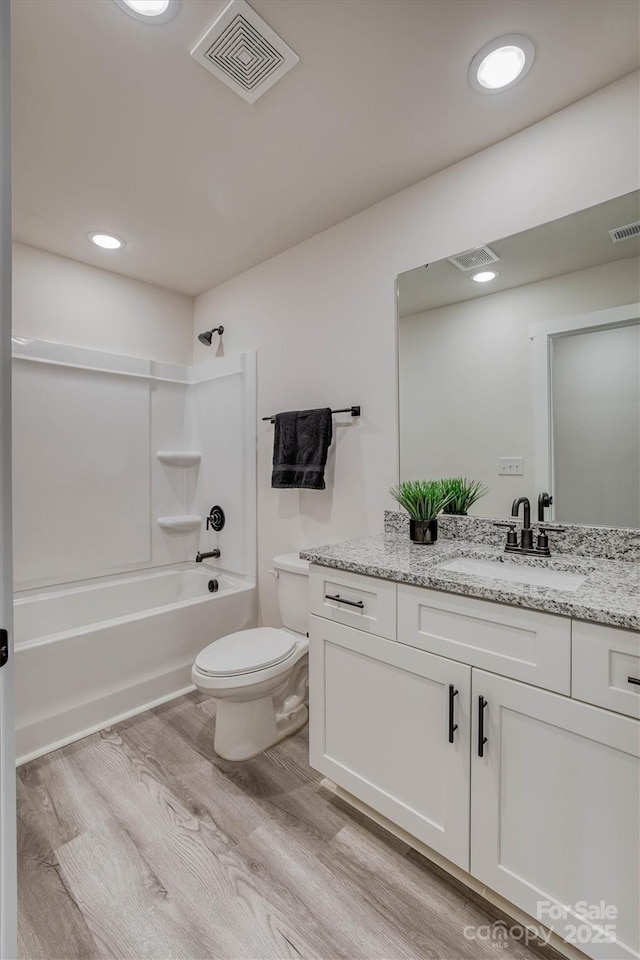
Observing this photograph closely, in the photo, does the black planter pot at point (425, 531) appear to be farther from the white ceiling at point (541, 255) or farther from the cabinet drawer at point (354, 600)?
the white ceiling at point (541, 255)

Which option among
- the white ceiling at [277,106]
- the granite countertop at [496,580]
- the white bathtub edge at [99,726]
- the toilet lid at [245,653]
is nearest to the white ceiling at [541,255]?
the white ceiling at [277,106]

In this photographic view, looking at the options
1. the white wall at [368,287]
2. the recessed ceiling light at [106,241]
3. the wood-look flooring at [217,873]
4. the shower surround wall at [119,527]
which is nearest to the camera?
the wood-look flooring at [217,873]

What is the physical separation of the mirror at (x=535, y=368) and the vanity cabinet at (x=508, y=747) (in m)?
0.65

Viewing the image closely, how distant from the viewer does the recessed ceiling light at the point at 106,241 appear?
95.5 inches

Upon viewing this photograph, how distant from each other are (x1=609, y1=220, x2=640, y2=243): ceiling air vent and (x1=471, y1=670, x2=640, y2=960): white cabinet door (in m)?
1.46

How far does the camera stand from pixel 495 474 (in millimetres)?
1779

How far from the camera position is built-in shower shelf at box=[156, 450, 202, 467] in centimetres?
307

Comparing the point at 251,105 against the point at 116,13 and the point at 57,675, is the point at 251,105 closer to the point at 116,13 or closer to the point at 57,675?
the point at 116,13

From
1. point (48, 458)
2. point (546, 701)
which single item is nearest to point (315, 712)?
point (546, 701)

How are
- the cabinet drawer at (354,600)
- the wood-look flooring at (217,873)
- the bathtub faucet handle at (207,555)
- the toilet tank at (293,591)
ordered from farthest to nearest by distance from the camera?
the bathtub faucet handle at (207,555) → the toilet tank at (293,591) → the cabinet drawer at (354,600) → the wood-look flooring at (217,873)

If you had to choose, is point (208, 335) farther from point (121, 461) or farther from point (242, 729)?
point (242, 729)

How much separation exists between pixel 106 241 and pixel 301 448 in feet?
5.27

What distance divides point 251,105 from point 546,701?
2.07m

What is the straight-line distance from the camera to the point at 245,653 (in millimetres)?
1932
